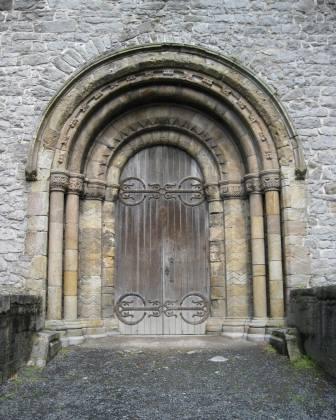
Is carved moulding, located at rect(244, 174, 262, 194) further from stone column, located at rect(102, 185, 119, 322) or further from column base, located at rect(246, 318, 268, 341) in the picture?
stone column, located at rect(102, 185, 119, 322)

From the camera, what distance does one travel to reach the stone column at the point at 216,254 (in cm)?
662

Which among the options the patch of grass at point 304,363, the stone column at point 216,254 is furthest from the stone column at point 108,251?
the patch of grass at point 304,363

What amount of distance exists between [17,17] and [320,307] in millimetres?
5667

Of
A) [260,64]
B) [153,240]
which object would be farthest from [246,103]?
[153,240]

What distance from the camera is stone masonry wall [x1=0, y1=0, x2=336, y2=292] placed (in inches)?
245

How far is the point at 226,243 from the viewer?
6707 mm

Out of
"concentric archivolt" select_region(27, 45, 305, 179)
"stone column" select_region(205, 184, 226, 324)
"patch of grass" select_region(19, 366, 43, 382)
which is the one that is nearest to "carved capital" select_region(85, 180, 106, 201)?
"concentric archivolt" select_region(27, 45, 305, 179)

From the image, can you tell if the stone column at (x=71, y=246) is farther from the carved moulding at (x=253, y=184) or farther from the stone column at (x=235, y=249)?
the carved moulding at (x=253, y=184)

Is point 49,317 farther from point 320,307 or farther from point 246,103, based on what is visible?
point 246,103

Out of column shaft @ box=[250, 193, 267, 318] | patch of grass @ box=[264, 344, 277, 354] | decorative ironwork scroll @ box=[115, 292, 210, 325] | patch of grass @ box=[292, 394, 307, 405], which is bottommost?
patch of grass @ box=[292, 394, 307, 405]

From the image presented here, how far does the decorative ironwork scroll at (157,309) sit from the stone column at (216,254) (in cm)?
20

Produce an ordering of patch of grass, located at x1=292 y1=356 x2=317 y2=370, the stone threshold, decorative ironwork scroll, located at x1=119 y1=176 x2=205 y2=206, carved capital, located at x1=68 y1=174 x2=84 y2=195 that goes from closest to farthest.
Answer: patch of grass, located at x1=292 y1=356 x2=317 y2=370 < the stone threshold < carved capital, located at x1=68 y1=174 x2=84 y2=195 < decorative ironwork scroll, located at x1=119 y1=176 x2=205 y2=206

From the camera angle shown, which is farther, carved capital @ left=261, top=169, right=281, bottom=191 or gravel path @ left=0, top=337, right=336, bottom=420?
carved capital @ left=261, top=169, right=281, bottom=191

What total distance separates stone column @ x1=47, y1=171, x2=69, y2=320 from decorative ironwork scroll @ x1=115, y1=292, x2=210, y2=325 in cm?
104
